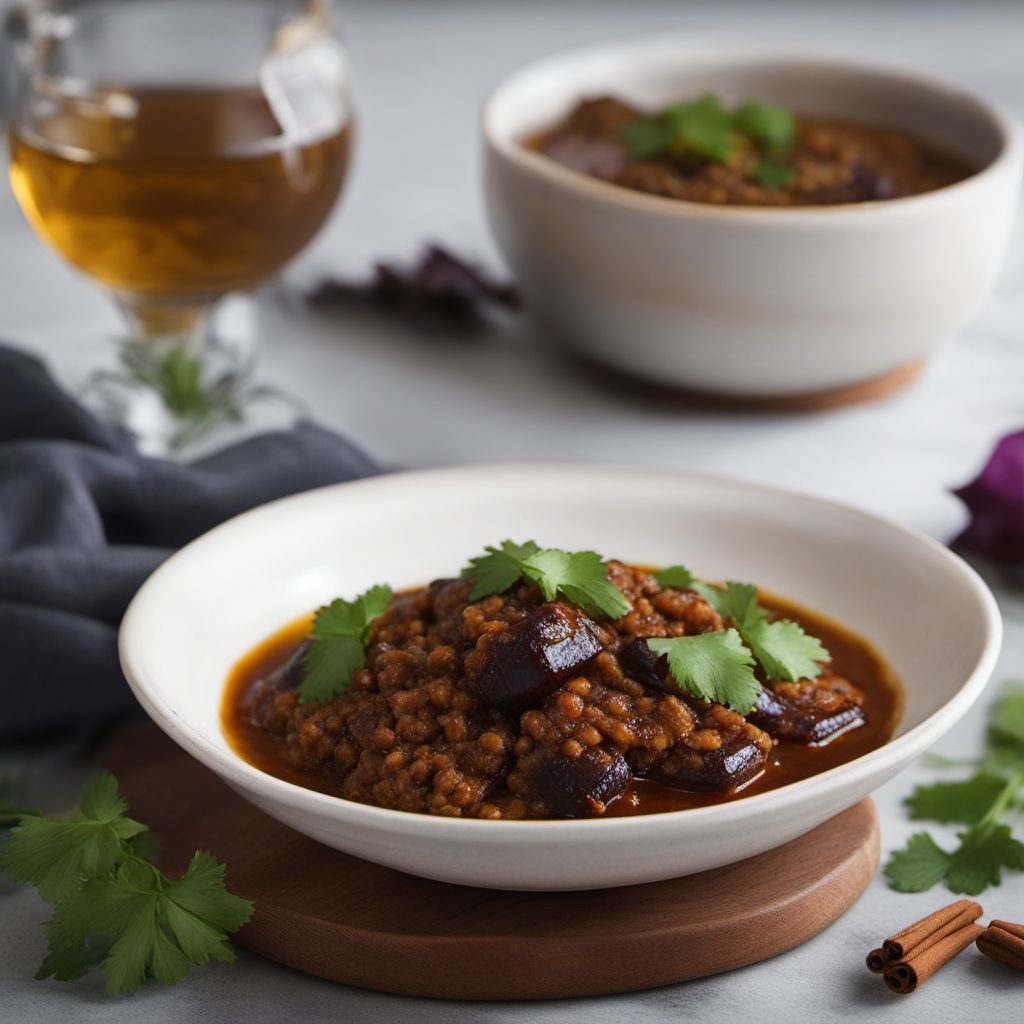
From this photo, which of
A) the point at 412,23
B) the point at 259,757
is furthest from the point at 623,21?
the point at 259,757

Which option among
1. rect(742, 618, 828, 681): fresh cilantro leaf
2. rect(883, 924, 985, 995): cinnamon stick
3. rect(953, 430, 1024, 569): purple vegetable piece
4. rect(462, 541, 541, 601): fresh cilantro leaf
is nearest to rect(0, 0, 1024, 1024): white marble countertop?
rect(883, 924, 985, 995): cinnamon stick

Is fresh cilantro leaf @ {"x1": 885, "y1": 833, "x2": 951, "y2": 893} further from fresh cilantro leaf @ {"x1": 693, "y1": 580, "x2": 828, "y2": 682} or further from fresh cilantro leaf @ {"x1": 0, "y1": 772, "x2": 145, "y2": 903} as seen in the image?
fresh cilantro leaf @ {"x1": 0, "y1": 772, "x2": 145, "y2": 903}

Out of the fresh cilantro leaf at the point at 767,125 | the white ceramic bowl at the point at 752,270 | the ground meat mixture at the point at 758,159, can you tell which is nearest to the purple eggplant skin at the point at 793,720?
the white ceramic bowl at the point at 752,270

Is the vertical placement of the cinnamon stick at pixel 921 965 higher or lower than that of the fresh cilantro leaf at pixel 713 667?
lower

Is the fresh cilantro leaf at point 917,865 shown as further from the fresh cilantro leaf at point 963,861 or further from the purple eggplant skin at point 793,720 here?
the purple eggplant skin at point 793,720

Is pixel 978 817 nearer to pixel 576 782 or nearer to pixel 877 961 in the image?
pixel 877 961

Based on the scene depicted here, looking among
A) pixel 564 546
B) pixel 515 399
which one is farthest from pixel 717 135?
pixel 564 546
